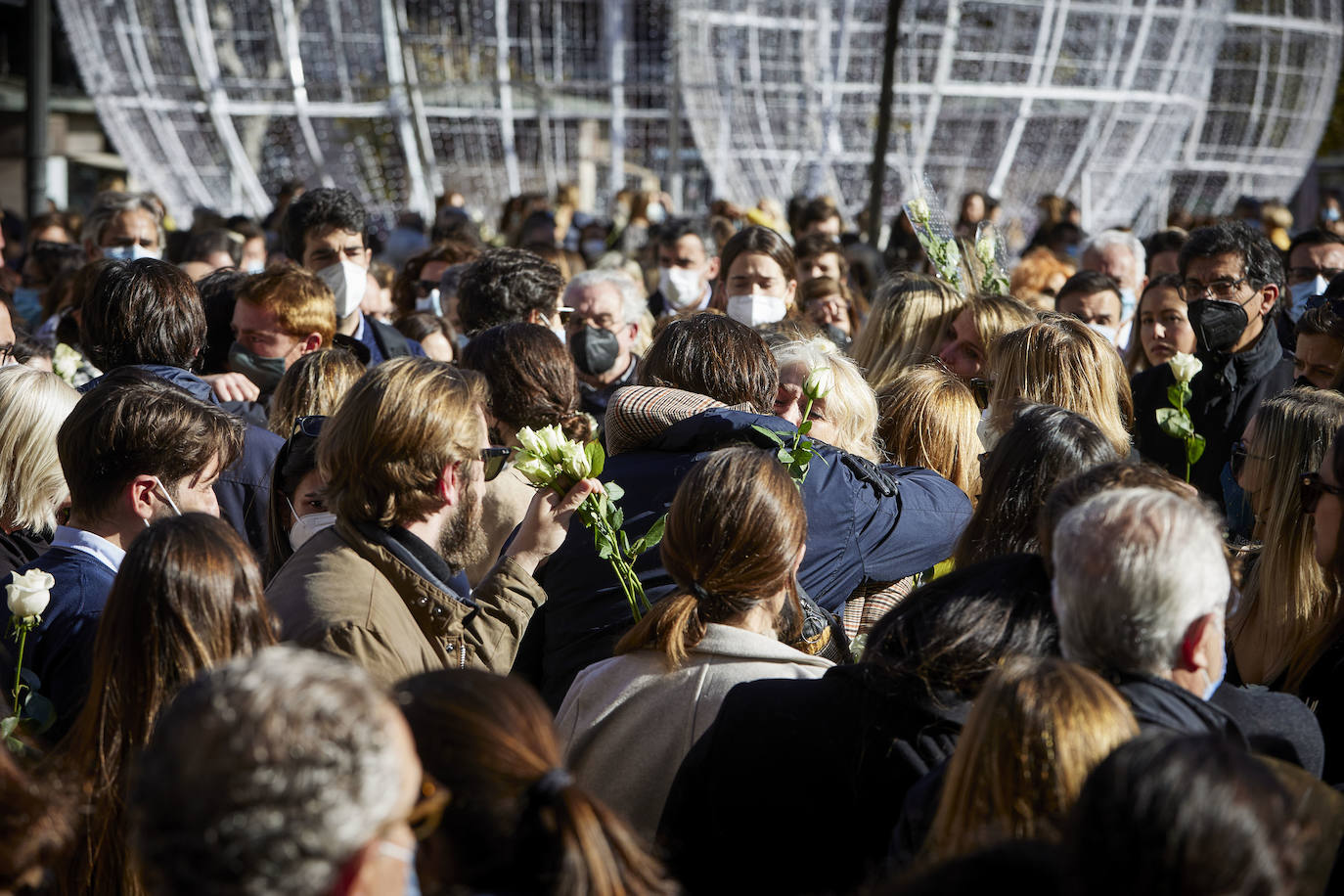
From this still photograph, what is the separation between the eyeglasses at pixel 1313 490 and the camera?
273 centimetres

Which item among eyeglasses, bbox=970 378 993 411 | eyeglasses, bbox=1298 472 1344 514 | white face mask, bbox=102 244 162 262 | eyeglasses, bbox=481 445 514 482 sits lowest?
white face mask, bbox=102 244 162 262

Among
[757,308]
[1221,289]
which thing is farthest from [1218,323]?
[757,308]

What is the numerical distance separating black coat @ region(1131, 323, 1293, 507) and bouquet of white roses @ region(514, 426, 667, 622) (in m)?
2.97

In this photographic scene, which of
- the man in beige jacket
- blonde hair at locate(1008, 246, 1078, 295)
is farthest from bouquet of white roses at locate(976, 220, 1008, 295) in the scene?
the man in beige jacket

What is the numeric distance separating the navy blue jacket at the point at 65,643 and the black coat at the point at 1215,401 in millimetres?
3925

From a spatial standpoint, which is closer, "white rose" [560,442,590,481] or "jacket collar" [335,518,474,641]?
"jacket collar" [335,518,474,641]

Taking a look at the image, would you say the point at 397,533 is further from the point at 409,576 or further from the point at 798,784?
the point at 798,784

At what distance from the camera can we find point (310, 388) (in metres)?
4.02

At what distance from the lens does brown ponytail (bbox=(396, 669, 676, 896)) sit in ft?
5.13

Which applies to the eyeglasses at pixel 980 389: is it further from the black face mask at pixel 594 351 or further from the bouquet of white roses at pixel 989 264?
the black face mask at pixel 594 351

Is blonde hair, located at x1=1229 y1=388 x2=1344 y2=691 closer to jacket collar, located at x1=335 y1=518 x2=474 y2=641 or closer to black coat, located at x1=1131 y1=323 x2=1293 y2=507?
black coat, located at x1=1131 y1=323 x2=1293 y2=507

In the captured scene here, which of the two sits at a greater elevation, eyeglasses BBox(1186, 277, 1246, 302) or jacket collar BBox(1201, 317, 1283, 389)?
eyeglasses BBox(1186, 277, 1246, 302)

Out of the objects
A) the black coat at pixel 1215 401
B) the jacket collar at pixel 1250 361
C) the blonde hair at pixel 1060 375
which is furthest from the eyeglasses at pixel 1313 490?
the jacket collar at pixel 1250 361

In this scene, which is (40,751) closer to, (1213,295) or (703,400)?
(703,400)
